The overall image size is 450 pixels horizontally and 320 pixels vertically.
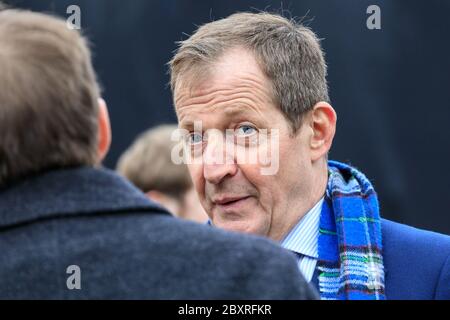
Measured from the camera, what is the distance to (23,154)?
2.02 m

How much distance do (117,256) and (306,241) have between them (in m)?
1.24

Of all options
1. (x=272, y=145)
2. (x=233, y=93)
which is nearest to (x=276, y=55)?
(x=233, y=93)

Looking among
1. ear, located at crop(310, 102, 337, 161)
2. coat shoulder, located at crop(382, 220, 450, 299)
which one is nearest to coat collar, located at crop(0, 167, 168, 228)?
coat shoulder, located at crop(382, 220, 450, 299)

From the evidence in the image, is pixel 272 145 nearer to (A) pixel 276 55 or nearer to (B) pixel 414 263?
(A) pixel 276 55

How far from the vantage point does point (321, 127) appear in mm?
3266

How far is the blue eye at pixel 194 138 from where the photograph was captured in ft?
10.5

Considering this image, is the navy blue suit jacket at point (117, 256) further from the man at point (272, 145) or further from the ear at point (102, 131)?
the man at point (272, 145)

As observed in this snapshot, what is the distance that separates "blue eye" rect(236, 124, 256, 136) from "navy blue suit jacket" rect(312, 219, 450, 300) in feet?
1.68

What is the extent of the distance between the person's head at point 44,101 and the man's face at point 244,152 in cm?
109

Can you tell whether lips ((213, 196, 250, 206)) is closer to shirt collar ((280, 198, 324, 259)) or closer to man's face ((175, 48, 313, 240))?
man's face ((175, 48, 313, 240))

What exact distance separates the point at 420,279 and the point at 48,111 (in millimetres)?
1417
